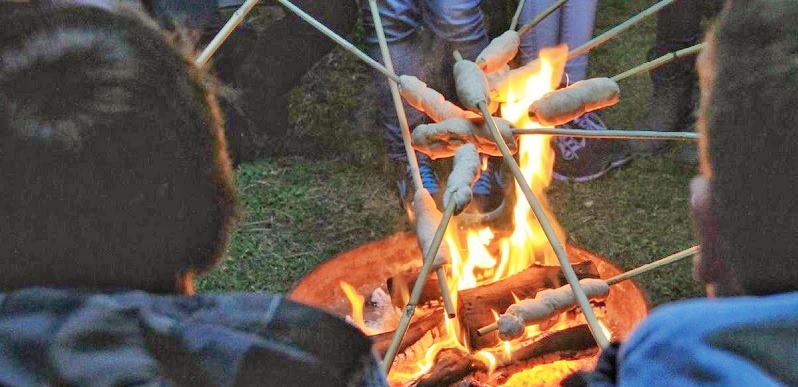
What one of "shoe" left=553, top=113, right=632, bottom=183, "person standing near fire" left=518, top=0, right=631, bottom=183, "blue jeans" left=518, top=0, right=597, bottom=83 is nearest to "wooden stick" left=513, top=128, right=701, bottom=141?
"person standing near fire" left=518, top=0, right=631, bottom=183

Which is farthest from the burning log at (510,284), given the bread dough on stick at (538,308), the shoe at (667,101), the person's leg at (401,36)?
the shoe at (667,101)

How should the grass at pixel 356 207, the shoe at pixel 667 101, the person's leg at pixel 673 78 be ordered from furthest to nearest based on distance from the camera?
the shoe at pixel 667 101, the person's leg at pixel 673 78, the grass at pixel 356 207

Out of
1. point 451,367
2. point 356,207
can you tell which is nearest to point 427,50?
point 356,207

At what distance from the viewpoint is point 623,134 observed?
1.51m

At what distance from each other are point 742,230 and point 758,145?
96 mm

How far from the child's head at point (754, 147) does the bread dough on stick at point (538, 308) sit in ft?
2.07

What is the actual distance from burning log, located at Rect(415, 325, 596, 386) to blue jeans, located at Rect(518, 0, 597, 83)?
1.04m

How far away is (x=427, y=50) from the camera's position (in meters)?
2.72

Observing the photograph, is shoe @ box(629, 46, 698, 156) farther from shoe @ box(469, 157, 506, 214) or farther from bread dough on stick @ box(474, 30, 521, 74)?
bread dough on stick @ box(474, 30, 521, 74)

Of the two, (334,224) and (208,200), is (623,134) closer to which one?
(208,200)

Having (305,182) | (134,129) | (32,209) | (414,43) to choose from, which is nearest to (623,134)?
(134,129)

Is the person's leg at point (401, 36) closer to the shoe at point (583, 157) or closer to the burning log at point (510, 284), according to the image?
the shoe at point (583, 157)

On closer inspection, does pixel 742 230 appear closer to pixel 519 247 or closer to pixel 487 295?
pixel 487 295

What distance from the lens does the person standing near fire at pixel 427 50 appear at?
8.29 ft
